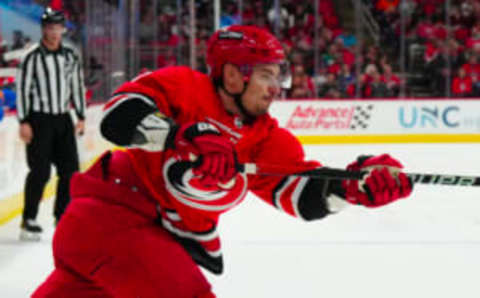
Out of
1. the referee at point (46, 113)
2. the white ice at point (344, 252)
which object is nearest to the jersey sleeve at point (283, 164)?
the white ice at point (344, 252)

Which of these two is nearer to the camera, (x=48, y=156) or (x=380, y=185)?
(x=380, y=185)

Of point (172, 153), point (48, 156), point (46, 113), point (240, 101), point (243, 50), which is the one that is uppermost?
point (243, 50)

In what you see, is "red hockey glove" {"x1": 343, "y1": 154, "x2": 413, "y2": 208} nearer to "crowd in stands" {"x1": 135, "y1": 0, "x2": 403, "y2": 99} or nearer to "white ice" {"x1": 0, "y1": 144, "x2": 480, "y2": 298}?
"white ice" {"x1": 0, "y1": 144, "x2": 480, "y2": 298}

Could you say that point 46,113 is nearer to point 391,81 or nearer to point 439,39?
point 391,81

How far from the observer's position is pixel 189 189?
5.32ft

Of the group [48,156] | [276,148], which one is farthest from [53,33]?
[276,148]

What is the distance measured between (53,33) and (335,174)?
2.45 meters

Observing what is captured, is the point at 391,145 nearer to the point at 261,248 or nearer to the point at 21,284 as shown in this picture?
the point at 261,248

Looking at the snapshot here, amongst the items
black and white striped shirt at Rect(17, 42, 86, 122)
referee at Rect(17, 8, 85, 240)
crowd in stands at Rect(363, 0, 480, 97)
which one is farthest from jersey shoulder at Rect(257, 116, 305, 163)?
crowd in stands at Rect(363, 0, 480, 97)

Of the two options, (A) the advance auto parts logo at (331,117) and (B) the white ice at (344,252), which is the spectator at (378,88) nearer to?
(A) the advance auto parts logo at (331,117)

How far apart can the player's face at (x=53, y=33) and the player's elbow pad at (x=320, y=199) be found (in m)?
2.29

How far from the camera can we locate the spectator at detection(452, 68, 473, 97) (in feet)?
26.1

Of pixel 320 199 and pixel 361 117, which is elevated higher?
pixel 320 199

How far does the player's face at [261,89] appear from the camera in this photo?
169 cm
